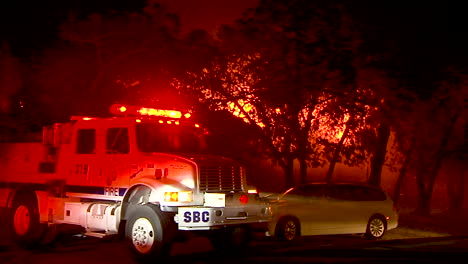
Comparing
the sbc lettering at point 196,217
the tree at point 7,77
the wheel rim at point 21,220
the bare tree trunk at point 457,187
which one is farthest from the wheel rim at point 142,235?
the bare tree trunk at point 457,187

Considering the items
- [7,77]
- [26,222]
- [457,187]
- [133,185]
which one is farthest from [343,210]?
[457,187]

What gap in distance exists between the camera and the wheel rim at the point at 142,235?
1158 cm

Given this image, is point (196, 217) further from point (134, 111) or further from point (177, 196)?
point (134, 111)

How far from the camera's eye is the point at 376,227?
18359 millimetres

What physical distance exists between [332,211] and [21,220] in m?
7.73

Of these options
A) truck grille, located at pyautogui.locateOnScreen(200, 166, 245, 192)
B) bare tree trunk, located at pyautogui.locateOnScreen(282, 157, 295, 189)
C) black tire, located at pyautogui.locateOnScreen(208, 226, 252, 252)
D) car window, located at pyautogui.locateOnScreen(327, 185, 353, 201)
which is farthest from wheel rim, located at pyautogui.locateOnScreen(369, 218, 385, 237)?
truck grille, located at pyautogui.locateOnScreen(200, 166, 245, 192)

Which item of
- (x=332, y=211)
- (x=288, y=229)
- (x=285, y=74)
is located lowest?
(x=288, y=229)

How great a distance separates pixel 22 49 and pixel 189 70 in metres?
5.35

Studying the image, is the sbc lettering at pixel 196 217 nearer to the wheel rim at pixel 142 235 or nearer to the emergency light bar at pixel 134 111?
the wheel rim at pixel 142 235

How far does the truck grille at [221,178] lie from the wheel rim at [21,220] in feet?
14.9

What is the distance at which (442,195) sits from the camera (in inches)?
1282

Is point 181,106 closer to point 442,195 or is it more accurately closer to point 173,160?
point 173,160

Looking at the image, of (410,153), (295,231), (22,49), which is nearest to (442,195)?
(410,153)

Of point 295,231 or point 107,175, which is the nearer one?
point 107,175
